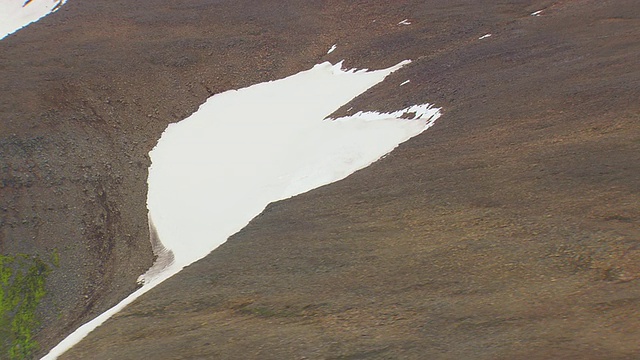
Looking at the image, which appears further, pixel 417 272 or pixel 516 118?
pixel 516 118

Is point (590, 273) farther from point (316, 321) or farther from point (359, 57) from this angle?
point (359, 57)

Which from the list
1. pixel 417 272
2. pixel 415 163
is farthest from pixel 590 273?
pixel 415 163

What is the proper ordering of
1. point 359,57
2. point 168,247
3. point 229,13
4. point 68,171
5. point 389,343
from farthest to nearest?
point 229,13
point 359,57
point 68,171
point 168,247
point 389,343

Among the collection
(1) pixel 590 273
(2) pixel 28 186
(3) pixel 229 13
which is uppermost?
(3) pixel 229 13

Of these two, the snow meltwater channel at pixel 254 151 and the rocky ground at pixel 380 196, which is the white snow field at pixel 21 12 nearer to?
the rocky ground at pixel 380 196

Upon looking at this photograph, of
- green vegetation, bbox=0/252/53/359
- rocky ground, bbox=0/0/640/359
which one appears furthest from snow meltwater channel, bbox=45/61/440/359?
green vegetation, bbox=0/252/53/359

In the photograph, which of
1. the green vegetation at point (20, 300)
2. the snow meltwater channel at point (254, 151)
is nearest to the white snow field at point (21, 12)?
the snow meltwater channel at point (254, 151)

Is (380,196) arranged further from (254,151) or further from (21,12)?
(21,12)
